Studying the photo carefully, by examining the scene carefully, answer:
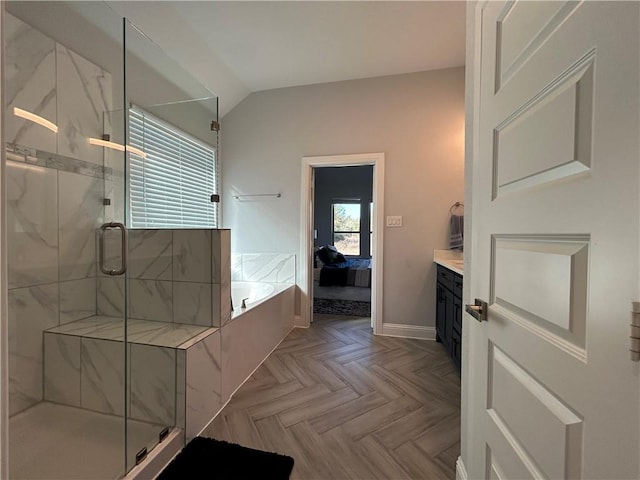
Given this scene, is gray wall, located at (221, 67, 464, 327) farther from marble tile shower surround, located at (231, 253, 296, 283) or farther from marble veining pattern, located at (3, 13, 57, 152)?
marble veining pattern, located at (3, 13, 57, 152)

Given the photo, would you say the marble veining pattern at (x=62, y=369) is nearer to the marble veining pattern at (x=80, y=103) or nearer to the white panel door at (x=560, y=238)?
the marble veining pattern at (x=80, y=103)

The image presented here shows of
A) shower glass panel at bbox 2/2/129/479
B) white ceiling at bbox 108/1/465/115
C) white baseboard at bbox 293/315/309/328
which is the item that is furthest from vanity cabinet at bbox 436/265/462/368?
shower glass panel at bbox 2/2/129/479

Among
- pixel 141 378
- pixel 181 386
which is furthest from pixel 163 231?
pixel 181 386

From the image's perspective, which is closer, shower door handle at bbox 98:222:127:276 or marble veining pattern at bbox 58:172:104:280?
shower door handle at bbox 98:222:127:276

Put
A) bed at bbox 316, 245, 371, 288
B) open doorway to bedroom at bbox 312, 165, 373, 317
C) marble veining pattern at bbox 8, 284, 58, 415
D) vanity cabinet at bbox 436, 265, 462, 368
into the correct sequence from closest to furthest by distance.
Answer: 1. marble veining pattern at bbox 8, 284, 58, 415
2. vanity cabinet at bbox 436, 265, 462, 368
3. bed at bbox 316, 245, 371, 288
4. open doorway to bedroom at bbox 312, 165, 373, 317

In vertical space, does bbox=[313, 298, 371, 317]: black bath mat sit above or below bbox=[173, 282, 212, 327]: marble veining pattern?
below

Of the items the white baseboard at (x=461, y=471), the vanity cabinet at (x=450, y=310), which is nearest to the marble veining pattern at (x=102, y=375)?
the white baseboard at (x=461, y=471)

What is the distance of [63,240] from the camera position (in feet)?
6.11

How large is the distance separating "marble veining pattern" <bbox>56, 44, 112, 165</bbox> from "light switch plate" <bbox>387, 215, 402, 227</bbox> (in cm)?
261

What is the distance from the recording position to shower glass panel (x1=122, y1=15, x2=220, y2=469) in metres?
1.56

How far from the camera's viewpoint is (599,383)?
49cm

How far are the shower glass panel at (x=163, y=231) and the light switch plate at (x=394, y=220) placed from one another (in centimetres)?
187

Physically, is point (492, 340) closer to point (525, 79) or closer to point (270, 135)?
point (525, 79)

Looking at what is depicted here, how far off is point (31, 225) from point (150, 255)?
25.3 inches
